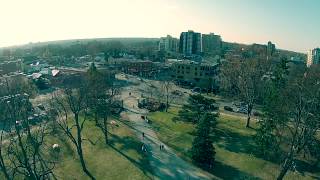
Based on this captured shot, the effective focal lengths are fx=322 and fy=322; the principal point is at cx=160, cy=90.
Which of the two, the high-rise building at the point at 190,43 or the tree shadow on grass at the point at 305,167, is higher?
the high-rise building at the point at 190,43

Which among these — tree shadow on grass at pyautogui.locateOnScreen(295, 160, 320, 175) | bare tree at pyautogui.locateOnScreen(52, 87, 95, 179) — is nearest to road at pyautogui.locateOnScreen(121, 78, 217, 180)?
bare tree at pyautogui.locateOnScreen(52, 87, 95, 179)

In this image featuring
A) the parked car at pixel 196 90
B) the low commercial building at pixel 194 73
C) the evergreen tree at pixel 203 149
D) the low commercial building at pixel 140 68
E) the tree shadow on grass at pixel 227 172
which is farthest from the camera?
the low commercial building at pixel 140 68

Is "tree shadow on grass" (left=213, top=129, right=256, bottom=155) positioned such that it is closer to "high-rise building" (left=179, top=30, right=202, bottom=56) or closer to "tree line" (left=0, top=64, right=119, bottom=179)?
"tree line" (left=0, top=64, right=119, bottom=179)

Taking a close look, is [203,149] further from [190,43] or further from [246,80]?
[190,43]

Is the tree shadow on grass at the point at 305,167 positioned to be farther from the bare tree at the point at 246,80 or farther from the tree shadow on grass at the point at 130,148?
the tree shadow on grass at the point at 130,148

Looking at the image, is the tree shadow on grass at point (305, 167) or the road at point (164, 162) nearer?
the road at point (164, 162)

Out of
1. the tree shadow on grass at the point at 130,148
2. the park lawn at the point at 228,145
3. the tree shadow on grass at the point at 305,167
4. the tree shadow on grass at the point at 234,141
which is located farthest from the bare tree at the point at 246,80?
the tree shadow on grass at the point at 130,148
